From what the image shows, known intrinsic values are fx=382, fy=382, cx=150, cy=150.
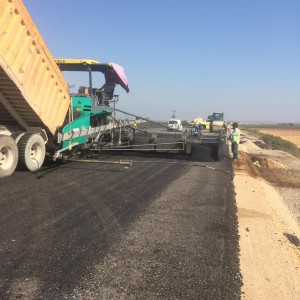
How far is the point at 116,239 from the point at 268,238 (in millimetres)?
2167

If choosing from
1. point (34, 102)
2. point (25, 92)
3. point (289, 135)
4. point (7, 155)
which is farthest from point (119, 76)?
point (289, 135)

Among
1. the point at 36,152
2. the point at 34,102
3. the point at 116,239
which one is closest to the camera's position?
the point at 116,239

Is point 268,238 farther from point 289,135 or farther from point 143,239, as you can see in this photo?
point 289,135

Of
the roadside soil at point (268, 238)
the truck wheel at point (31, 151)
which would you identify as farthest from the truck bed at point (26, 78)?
the roadside soil at point (268, 238)

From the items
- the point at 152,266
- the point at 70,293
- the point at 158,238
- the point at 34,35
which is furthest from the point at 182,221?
the point at 34,35

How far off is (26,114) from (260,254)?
676cm

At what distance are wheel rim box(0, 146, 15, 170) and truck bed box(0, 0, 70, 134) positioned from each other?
1021 mm

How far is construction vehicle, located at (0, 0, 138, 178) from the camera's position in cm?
797

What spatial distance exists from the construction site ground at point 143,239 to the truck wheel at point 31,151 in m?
0.28

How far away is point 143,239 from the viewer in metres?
4.83

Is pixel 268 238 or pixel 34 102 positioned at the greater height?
pixel 34 102

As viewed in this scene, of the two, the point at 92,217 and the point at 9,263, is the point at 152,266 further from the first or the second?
the point at 92,217

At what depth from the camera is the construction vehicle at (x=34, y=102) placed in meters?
7.97

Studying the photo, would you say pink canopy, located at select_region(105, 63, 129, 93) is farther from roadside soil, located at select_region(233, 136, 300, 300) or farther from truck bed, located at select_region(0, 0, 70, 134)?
roadside soil, located at select_region(233, 136, 300, 300)
